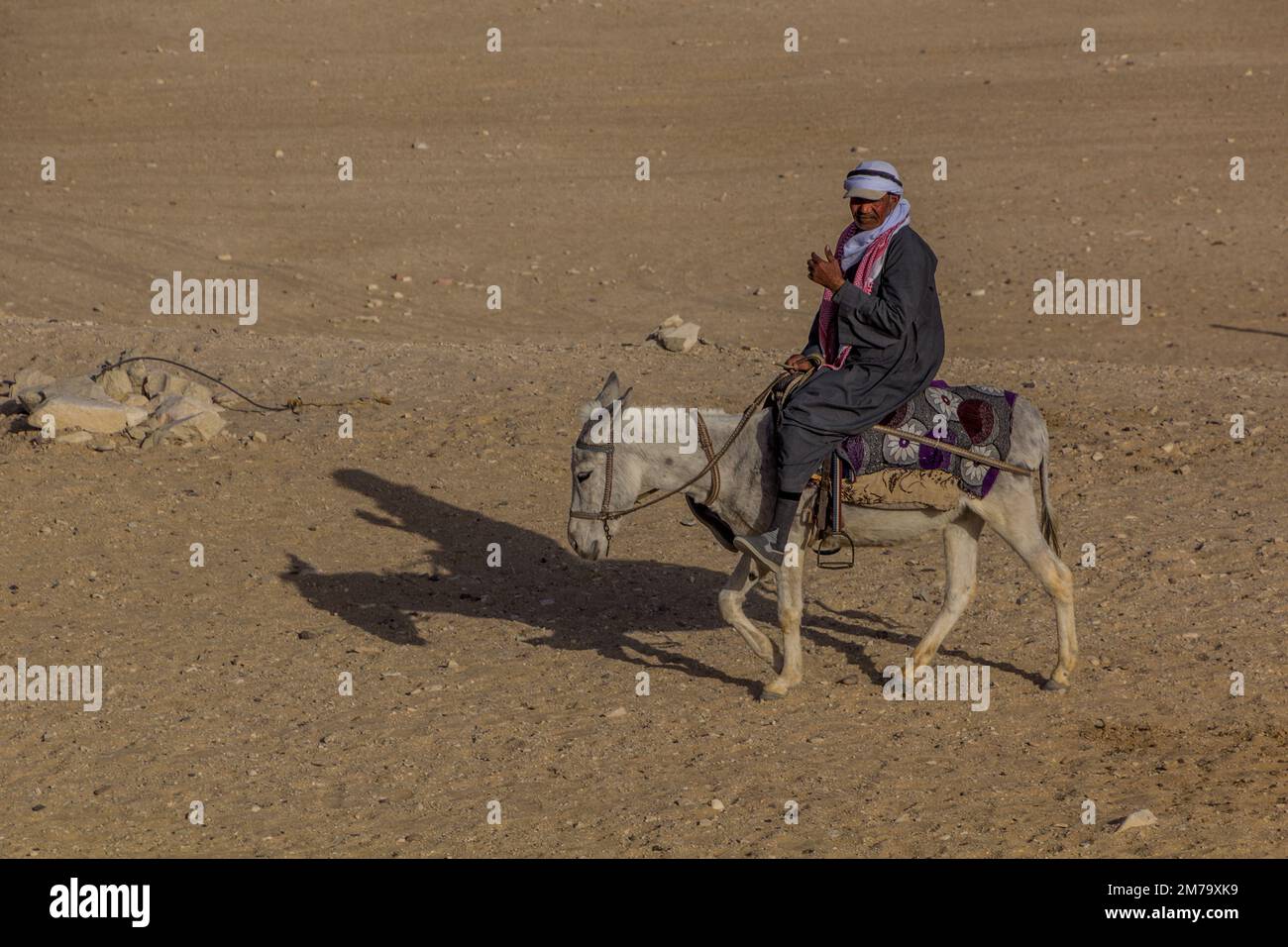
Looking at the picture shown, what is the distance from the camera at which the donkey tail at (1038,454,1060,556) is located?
11086 millimetres

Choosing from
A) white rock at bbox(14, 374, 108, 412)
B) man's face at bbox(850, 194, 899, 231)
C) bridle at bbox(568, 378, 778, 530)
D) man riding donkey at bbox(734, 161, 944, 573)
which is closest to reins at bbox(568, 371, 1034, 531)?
bridle at bbox(568, 378, 778, 530)

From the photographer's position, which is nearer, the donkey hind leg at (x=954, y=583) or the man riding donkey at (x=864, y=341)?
the man riding donkey at (x=864, y=341)

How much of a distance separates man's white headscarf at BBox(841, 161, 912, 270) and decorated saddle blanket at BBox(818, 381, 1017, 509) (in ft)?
3.29

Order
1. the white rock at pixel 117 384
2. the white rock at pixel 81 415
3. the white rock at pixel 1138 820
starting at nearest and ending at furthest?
the white rock at pixel 1138 820, the white rock at pixel 81 415, the white rock at pixel 117 384

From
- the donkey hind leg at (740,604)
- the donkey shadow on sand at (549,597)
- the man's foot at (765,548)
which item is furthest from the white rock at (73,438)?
the man's foot at (765,548)

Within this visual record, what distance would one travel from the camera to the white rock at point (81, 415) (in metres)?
16.0

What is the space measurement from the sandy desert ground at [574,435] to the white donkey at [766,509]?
0.54m

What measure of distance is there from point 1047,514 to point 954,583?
77cm

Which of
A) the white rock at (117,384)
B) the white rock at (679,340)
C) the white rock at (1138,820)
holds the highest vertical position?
the white rock at (679,340)

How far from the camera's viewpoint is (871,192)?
1034 cm

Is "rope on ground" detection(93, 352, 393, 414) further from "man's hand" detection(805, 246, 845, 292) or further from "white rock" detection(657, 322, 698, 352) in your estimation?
"man's hand" detection(805, 246, 845, 292)

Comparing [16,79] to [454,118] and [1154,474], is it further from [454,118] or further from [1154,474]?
[1154,474]

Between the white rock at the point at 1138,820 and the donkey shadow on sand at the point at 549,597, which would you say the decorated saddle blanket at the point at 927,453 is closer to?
the donkey shadow on sand at the point at 549,597

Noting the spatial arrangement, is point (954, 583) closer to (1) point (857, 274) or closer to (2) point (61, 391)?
(1) point (857, 274)
